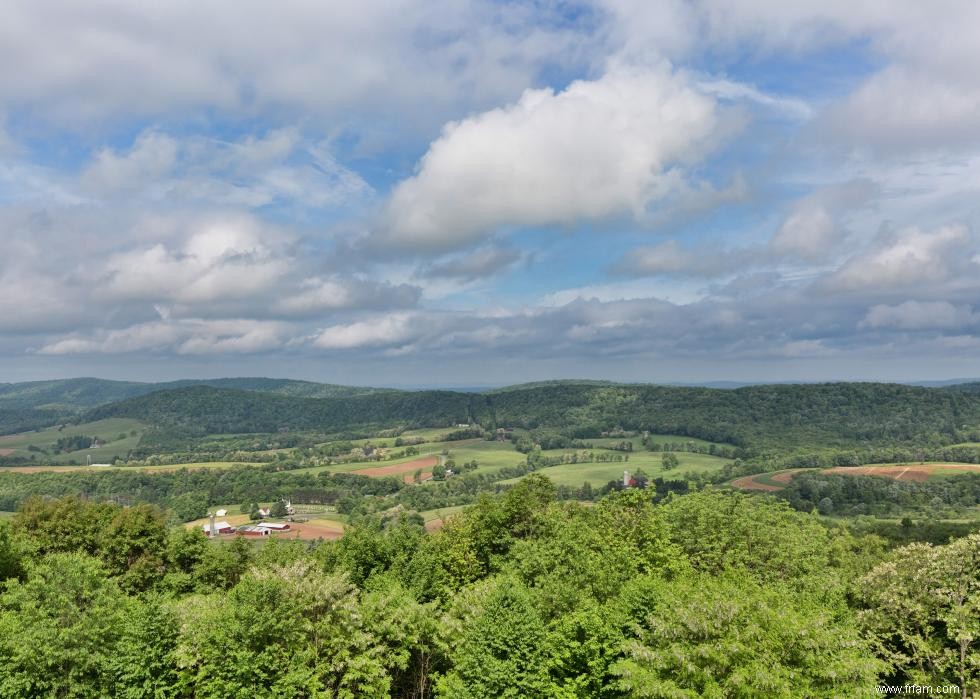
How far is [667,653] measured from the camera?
24719 mm

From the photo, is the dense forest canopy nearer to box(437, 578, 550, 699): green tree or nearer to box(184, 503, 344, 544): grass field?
box(437, 578, 550, 699): green tree

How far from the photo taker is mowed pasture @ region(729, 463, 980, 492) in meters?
161

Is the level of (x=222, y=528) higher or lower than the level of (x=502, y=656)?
lower

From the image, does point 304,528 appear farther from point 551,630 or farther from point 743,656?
point 743,656

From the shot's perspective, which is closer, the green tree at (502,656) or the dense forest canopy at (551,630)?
the dense forest canopy at (551,630)

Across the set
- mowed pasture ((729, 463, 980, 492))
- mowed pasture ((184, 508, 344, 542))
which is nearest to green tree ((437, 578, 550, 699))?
mowed pasture ((184, 508, 344, 542))

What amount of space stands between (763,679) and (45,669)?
3505cm

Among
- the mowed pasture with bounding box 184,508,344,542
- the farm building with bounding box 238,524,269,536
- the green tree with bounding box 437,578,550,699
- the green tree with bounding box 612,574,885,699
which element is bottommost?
the mowed pasture with bounding box 184,508,344,542

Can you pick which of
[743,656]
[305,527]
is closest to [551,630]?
[743,656]

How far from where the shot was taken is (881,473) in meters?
167

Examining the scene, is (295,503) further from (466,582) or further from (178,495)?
(466,582)

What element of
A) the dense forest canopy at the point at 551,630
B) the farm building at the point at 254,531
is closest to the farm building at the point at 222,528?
the farm building at the point at 254,531

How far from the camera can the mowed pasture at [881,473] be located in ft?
529

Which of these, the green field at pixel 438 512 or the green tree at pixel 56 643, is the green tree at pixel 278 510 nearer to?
the green field at pixel 438 512
